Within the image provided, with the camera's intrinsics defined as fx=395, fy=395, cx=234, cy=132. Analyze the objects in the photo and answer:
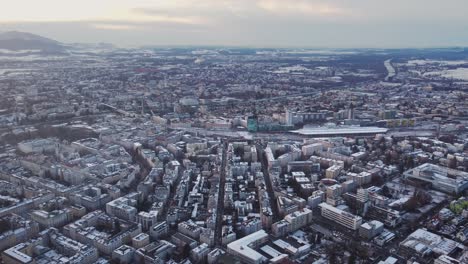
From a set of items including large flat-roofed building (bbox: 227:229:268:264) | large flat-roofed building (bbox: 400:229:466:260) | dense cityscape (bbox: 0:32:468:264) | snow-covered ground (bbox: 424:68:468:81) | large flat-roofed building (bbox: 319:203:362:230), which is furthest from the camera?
snow-covered ground (bbox: 424:68:468:81)

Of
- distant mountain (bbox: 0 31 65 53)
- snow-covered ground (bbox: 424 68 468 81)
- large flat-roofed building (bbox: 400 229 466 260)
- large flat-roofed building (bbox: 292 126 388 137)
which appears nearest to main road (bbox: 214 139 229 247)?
large flat-roofed building (bbox: 400 229 466 260)

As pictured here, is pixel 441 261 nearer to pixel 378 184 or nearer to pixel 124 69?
pixel 378 184

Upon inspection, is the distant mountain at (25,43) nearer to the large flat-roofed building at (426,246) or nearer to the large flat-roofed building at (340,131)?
the large flat-roofed building at (340,131)

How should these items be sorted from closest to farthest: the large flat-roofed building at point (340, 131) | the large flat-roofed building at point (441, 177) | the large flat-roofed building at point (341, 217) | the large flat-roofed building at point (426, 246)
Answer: the large flat-roofed building at point (426, 246), the large flat-roofed building at point (341, 217), the large flat-roofed building at point (441, 177), the large flat-roofed building at point (340, 131)

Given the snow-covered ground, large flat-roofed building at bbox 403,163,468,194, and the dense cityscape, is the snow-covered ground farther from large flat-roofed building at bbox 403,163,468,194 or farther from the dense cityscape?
large flat-roofed building at bbox 403,163,468,194

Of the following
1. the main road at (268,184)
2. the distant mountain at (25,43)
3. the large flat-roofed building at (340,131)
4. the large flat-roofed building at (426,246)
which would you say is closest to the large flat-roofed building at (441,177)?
the large flat-roofed building at (426,246)
